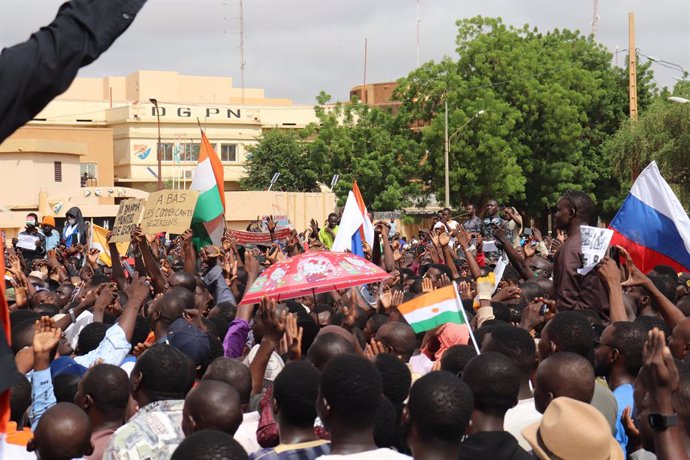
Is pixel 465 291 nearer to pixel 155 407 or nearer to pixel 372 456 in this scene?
pixel 155 407

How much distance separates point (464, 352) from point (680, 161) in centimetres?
3293

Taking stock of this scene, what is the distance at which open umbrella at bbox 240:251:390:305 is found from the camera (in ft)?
24.7

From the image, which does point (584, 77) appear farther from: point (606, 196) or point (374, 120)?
point (374, 120)

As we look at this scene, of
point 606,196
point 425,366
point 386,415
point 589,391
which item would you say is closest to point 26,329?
point 425,366

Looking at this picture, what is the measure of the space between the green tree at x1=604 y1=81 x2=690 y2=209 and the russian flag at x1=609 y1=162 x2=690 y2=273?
27052mm

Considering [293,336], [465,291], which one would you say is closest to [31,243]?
[465,291]

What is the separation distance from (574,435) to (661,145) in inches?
Answer: 1414

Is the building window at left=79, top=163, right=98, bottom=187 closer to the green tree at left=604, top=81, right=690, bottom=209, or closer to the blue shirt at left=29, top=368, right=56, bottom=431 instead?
the green tree at left=604, top=81, right=690, bottom=209

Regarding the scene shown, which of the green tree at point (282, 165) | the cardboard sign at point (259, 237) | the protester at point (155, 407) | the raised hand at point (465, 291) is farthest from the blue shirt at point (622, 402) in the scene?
the green tree at point (282, 165)

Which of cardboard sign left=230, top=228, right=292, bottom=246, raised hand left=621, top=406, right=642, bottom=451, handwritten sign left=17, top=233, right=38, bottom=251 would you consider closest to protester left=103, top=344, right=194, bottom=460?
raised hand left=621, top=406, right=642, bottom=451

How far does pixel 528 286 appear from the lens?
909 centimetres

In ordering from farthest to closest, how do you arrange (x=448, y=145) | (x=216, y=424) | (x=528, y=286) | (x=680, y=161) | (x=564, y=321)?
(x=448, y=145)
(x=680, y=161)
(x=528, y=286)
(x=564, y=321)
(x=216, y=424)

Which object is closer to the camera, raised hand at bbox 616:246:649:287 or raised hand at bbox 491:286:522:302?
raised hand at bbox 616:246:649:287

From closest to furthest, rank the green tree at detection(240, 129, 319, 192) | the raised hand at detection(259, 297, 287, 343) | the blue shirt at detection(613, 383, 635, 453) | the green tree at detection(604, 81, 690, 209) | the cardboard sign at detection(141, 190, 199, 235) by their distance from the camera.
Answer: the blue shirt at detection(613, 383, 635, 453)
the raised hand at detection(259, 297, 287, 343)
the cardboard sign at detection(141, 190, 199, 235)
the green tree at detection(604, 81, 690, 209)
the green tree at detection(240, 129, 319, 192)
